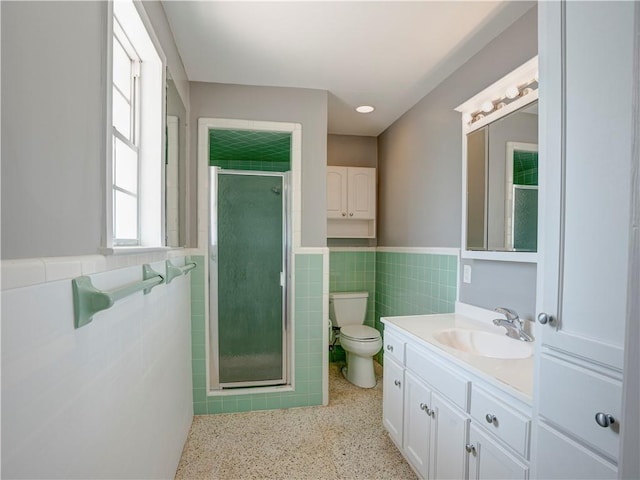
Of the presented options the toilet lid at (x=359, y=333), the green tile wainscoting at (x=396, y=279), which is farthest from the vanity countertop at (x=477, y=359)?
the toilet lid at (x=359, y=333)

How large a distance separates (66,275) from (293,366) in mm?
2051

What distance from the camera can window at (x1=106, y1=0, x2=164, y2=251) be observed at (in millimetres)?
1330

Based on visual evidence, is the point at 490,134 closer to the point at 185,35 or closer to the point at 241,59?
the point at 241,59

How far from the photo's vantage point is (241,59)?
80.9 inches

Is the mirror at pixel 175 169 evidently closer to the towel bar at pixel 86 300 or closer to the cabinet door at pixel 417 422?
the towel bar at pixel 86 300

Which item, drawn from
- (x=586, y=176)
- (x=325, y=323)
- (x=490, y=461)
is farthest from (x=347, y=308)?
(x=586, y=176)

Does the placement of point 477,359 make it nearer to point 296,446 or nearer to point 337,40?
point 296,446

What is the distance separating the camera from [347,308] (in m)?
3.23

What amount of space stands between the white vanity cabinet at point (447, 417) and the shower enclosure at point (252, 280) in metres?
1.00

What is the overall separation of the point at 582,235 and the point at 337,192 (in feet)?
8.67

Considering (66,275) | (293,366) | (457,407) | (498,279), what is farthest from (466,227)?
(66,275)

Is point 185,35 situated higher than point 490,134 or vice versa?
point 185,35

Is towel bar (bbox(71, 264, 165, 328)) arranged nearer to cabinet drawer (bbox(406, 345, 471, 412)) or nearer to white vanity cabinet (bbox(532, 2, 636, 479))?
white vanity cabinet (bbox(532, 2, 636, 479))

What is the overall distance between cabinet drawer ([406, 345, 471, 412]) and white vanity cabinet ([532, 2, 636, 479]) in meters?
0.38
